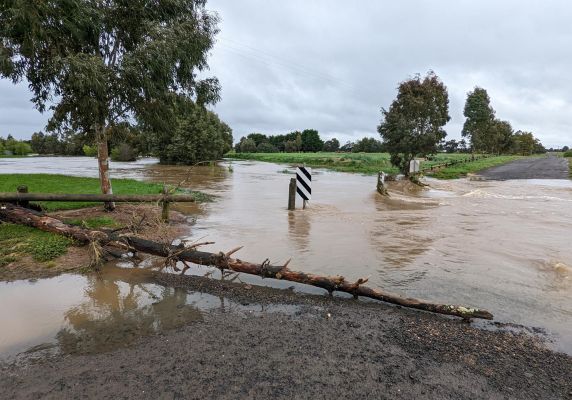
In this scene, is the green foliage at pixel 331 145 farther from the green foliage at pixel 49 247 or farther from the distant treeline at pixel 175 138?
the green foliage at pixel 49 247

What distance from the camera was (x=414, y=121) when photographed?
25.8 meters

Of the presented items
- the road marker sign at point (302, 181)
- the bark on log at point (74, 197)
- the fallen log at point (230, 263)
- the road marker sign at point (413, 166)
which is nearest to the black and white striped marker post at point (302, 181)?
the road marker sign at point (302, 181)

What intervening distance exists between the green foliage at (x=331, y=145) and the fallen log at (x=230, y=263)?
12304 cm

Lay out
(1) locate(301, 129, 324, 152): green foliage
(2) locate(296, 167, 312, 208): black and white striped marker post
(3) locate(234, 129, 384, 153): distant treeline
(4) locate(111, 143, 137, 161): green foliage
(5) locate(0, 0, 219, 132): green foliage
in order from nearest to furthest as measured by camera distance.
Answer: (5) locate(0, 0, 219, 132): green foliage < (2) locate(296, 167, 312, 208): black and white striped marker post < (4) locate(111, 143, 137, 161): green foliage < (3) locate(234, 129, 384, 153): distant treeline < (1) locate(301, 129, 324, 152): green foliage

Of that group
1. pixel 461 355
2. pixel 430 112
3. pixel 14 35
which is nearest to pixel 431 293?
pixel 461 355

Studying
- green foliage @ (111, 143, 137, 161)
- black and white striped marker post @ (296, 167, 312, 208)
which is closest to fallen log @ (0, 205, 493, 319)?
black and white striped marker post @ (296, 167, 312, 208)

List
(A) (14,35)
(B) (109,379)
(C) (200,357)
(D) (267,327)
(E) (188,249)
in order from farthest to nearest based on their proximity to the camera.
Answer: (A) (14,35)
(E) (188,249)
(D) (267,327)
(C) (200,357)
(B) (109,379)

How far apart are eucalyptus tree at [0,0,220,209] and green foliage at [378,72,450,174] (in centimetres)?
1752

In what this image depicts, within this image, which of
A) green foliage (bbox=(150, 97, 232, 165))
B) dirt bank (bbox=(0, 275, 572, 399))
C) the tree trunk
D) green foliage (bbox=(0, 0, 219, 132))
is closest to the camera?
dirt bank (bbox=(0, 275, 572, 399))

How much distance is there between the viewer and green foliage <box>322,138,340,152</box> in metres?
129

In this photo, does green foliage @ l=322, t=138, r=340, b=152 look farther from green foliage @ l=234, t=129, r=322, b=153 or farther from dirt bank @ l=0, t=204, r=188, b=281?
dirt bank @ l=0, t=204, r=188, b=281

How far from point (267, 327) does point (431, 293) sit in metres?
2.78

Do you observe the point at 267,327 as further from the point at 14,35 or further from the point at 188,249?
the point at 14,35

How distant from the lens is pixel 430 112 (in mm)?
25938
